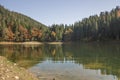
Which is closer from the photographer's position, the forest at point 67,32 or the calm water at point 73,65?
the calm water at point 73,65

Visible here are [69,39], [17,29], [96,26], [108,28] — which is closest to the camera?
[108,28]

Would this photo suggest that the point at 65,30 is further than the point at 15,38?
Yes

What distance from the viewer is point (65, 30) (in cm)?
19912

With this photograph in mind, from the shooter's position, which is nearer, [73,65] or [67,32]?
[73,65]

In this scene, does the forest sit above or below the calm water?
above

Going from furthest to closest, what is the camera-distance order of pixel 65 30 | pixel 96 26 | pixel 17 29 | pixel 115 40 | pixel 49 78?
pixel 65 30 < pixel 17 29 < pixel 96 26 < pixel 115 40 < pixel 49 78

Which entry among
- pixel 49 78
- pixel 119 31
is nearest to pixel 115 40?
pixel 119 31

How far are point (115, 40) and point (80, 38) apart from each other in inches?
2001

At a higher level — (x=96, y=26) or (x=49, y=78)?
(x=96, y=26)

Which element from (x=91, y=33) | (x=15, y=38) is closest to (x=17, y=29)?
(x=15, y=38)

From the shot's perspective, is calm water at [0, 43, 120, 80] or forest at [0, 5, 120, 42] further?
forest at [0, 5, 120, 42]

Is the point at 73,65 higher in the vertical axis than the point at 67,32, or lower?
lower

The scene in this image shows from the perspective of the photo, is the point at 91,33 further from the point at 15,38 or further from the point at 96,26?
the point at 15,38

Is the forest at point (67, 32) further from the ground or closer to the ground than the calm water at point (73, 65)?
further from the ground
